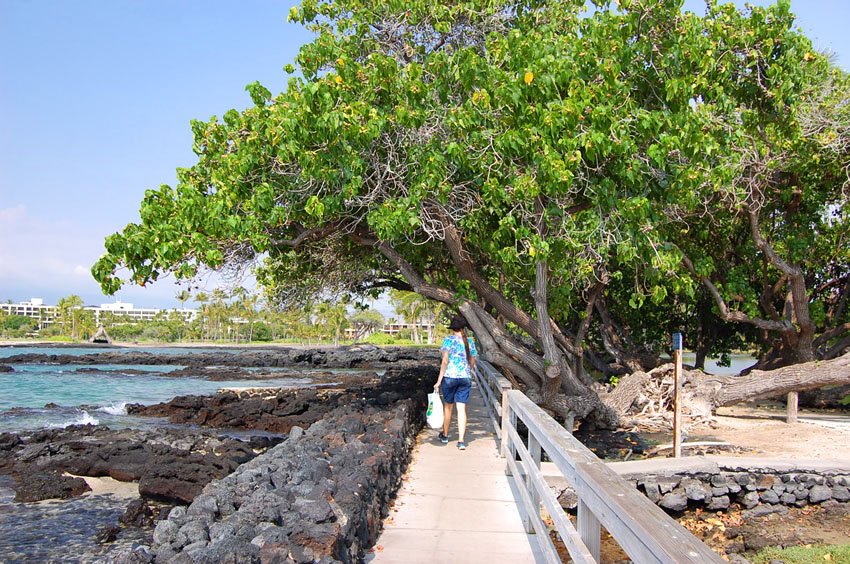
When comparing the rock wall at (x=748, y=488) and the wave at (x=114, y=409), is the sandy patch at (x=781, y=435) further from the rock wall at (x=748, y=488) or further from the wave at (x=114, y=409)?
the wave at (x=114, y=409)

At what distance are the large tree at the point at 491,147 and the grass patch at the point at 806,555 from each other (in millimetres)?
3760

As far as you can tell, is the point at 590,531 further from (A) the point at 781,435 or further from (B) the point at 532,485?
(A) the point at 781,435

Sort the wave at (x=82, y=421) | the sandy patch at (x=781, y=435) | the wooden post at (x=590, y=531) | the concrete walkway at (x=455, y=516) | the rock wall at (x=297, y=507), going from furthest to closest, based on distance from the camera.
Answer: the wave at (x=82, y=421) → the sandy patch at (x=781, y=435) → the concrete walkway at (x=455, y=516) → the rock wall at (x=297, y=507) → the wooden post at (x=590, y=531)

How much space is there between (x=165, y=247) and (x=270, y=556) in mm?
6336

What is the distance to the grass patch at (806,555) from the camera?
7.49 meters

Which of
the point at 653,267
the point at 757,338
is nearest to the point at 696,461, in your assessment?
the point at 653,267

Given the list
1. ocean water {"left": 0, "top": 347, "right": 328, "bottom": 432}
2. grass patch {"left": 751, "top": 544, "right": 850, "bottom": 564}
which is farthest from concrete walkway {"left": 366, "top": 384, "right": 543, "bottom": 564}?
ocean water {"left": 0, "top": 347, "right": 328, "bottom": 432}

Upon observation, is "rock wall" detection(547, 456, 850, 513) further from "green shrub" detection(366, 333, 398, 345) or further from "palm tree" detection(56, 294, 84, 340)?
"palm tree" detection(56, 294, 84, 340)

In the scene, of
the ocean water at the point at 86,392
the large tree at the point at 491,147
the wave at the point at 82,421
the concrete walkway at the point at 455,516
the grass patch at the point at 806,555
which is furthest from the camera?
the ocean water at the point at 86,392

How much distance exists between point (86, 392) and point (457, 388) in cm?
2398

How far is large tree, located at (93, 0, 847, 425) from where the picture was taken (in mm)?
9164

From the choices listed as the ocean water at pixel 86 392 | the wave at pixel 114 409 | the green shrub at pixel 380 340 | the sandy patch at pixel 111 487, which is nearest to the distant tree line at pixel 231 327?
the green shrub at pixel 380 340

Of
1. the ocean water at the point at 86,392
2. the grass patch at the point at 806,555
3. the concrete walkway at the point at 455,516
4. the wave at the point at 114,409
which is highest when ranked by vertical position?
the concrete walkway at the point at 455,516

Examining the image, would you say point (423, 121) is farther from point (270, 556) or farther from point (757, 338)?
point (757, 338)
